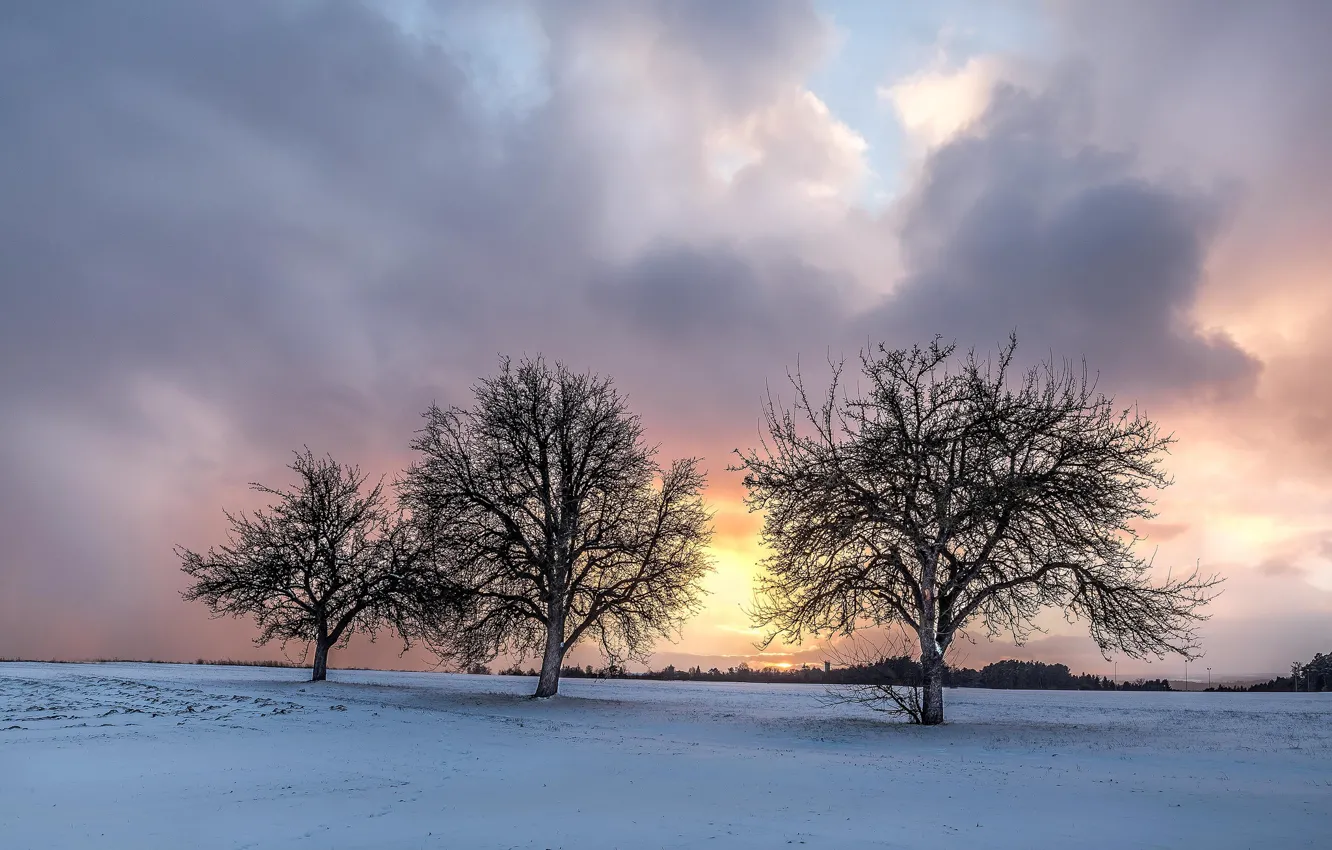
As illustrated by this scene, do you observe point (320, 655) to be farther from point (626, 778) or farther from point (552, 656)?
point (626, 778)

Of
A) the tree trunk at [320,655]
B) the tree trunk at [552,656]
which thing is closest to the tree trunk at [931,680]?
the tree trunk at [552,656]

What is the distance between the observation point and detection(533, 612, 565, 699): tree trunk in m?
31.8

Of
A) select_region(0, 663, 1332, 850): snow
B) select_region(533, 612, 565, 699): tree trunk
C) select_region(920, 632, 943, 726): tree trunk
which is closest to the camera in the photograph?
select_region(0, 663, 1332, 850): snow

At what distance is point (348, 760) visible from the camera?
1555 cm

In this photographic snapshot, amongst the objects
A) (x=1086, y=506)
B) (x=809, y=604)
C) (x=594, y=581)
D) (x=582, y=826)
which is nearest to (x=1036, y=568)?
(x=1086, y=506)

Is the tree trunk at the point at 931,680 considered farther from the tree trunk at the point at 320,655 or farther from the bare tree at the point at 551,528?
the tree trunk at the point at 320,655

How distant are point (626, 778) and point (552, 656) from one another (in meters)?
18.8

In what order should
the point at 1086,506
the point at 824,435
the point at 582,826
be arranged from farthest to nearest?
the point at 824,435
the point at 1086,506
the point at 582,826

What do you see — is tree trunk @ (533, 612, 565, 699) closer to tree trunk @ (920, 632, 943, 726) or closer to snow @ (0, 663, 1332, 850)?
snow @ (0, 663, 1332, 850)

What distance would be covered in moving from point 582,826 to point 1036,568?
18661 mm

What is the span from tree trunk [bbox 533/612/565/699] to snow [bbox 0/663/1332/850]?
5.24m

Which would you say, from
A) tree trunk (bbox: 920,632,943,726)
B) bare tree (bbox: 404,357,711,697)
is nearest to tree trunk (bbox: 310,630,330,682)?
A: bare tree (bbox: 404,357,711,697)

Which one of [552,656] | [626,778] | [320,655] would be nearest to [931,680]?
[626,778]

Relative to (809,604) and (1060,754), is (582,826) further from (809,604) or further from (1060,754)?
(809,604)
